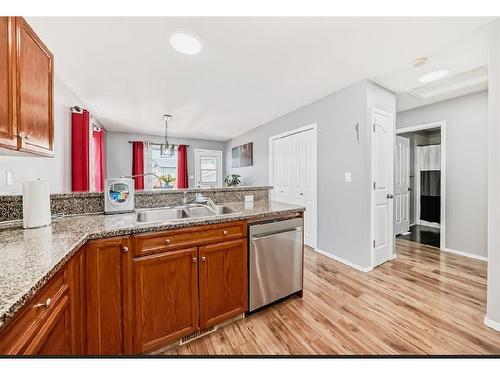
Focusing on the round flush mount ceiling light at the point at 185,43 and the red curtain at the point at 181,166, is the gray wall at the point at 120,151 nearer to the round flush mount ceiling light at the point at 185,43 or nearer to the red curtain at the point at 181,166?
the red curtain at the point at 181,166

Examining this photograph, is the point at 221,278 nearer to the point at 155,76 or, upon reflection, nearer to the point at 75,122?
the point at 155,76

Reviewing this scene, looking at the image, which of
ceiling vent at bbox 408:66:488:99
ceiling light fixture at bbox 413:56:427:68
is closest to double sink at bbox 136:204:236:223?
ceiling light fixture at bbox 413:56:427:68

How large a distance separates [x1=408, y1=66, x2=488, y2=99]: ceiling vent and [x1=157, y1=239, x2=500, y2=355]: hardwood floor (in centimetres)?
225

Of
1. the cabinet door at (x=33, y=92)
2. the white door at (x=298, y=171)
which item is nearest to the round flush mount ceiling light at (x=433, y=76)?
the white door at (x=298, y=171)

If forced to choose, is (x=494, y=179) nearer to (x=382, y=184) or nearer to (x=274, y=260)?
(x=382, y=184)

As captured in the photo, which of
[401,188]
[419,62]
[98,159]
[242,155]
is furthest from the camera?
[242,155]

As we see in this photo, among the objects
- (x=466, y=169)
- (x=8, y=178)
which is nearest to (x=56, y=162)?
(x=8, y=178)

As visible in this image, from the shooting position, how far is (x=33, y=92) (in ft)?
3.92

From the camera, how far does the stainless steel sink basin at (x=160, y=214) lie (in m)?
1.71

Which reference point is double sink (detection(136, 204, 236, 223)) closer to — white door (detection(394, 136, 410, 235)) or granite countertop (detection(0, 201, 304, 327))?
granite countertop (detection(0, 201, 304, 327))

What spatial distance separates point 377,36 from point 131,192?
2343 millimetres

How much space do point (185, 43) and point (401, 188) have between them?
4.30m

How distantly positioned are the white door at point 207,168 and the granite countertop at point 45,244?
15.8 ft
